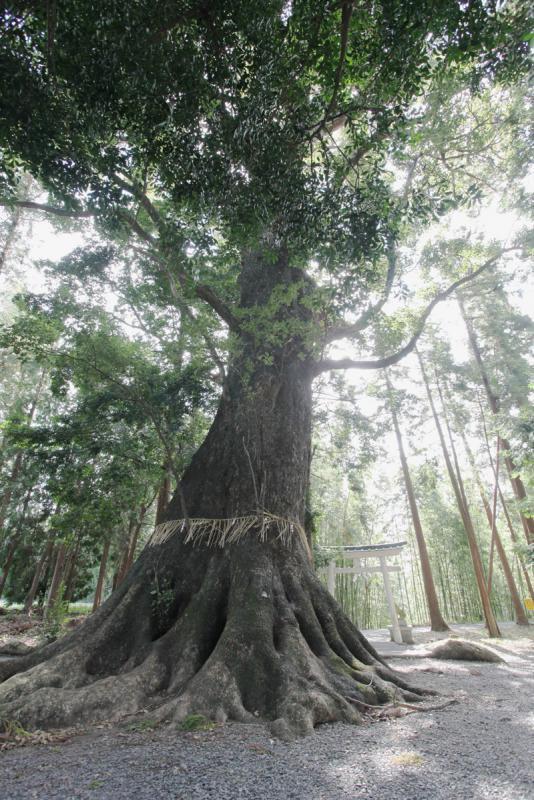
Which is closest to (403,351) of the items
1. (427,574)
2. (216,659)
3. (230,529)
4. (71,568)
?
(230,529)

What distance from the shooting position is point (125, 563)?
39.7ft

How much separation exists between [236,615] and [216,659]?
42 centimetres

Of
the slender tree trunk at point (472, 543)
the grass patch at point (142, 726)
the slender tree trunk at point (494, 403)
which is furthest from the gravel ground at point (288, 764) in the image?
the slender tree trunk at point (494, 403)

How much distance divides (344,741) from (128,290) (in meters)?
5.78

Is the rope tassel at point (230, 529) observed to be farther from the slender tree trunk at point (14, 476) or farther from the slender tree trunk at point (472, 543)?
the slender tree trunk at point (14, 476)

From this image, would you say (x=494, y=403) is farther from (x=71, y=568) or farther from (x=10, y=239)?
(x=10, y=239)

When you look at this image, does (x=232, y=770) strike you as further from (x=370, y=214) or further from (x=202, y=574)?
(x=370, y=214)

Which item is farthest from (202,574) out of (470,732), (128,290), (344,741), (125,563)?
(125,563)

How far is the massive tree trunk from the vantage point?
2.81 m

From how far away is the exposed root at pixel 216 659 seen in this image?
8.95 ft

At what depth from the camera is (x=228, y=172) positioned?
290 cm

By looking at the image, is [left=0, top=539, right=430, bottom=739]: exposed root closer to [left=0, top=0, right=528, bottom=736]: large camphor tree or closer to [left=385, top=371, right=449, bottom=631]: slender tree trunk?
[left=0, top=0, right=528, bottom=736]: large camphor tree

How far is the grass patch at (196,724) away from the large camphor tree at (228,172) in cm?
10

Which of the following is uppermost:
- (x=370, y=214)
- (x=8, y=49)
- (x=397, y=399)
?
(x=397, y=399)
